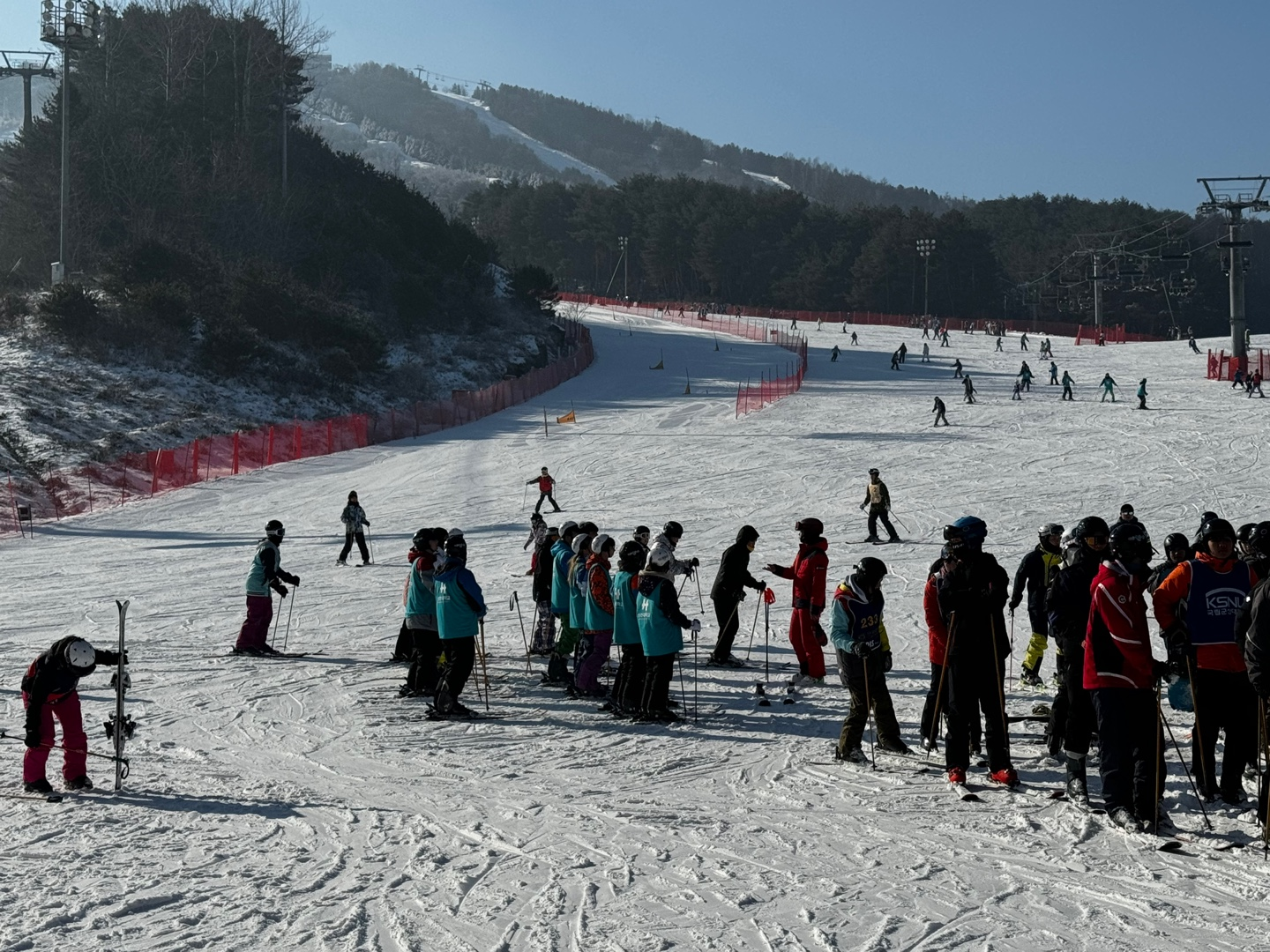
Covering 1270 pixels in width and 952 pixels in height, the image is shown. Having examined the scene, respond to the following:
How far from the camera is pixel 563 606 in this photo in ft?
39.1

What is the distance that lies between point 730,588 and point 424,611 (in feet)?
9.82

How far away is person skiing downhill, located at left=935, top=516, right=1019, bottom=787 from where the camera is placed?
26.2 feet

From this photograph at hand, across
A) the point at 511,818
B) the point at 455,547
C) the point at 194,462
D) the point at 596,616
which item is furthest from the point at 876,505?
the point at 194,462

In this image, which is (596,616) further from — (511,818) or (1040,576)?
(1040,576)

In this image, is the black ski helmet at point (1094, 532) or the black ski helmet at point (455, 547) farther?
the black ski helmet at point (455, 547)

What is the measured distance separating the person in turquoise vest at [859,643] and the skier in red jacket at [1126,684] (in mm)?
1687

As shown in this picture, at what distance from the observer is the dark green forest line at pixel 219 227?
168ft

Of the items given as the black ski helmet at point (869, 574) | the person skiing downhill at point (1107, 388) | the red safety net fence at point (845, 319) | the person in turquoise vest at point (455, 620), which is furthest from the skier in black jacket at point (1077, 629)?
the red safety net fence at point (845, 319)

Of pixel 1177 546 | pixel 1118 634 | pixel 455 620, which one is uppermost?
pixel 1177 546

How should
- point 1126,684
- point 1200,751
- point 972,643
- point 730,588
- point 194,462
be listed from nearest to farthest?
point 1126,684, point 1200,751, point 972,643, point 730,588, point 194,462

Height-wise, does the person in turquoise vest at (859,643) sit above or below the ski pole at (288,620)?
above

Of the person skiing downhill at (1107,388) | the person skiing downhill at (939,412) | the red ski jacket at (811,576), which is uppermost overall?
the person skiing downhill at (1107,388)

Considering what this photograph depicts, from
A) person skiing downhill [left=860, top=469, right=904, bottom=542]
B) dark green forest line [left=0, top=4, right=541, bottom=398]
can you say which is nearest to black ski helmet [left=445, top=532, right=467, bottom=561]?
person skiing downhill [left=860, top=469, right=904, bottom=542]

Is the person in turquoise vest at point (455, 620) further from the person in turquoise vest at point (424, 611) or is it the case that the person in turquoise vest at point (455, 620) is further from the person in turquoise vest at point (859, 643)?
the person in turquoise vest at point (859, 643)
